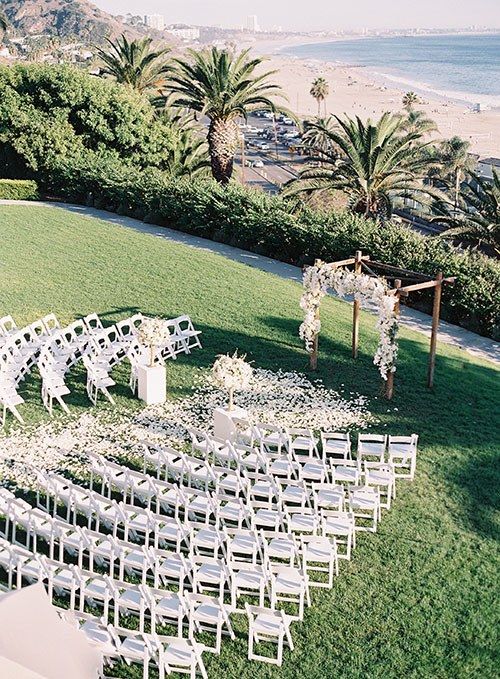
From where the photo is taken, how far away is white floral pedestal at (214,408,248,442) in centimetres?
1377

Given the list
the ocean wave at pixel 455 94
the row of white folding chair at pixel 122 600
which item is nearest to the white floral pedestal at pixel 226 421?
the row of white folding chair at pixel 122 600

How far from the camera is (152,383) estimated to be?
15266mm

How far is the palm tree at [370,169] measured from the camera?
26.0 m

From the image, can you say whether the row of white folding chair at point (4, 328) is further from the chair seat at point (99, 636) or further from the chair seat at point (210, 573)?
the chair seat at point (99, 636)

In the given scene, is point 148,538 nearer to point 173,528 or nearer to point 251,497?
point 173,528

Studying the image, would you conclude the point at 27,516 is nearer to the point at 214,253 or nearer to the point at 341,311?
the point at 341,311

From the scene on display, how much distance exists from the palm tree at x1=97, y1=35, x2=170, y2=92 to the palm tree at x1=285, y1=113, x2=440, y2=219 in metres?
17.1

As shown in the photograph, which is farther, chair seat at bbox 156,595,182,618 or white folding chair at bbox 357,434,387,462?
white folding chair at bbox 357,434,387,462

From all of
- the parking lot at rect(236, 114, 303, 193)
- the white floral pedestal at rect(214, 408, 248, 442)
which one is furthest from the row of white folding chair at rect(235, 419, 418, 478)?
the parking lot at rect(236, 114, 303, 193)

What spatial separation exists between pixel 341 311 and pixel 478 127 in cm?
8280

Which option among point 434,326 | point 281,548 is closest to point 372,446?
point 281,548

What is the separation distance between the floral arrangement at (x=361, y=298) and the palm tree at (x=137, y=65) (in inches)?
1088

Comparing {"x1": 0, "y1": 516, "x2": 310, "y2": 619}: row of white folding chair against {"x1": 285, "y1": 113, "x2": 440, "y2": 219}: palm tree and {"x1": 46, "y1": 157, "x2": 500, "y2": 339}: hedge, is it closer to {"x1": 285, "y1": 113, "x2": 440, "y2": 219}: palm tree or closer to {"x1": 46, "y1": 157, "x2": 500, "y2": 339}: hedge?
{"x1": 46, "y1": 157, "x2": 500, "y2": 339}: hedge

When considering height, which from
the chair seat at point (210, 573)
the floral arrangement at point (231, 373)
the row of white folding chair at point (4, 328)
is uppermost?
the floral arrangement at point (231, 373)
